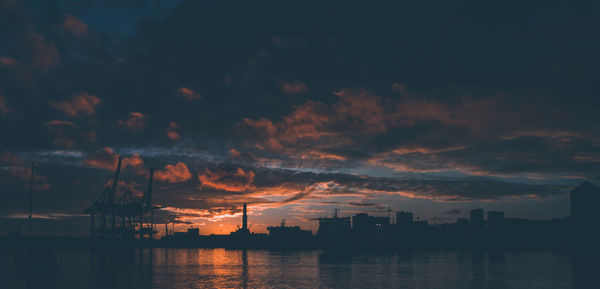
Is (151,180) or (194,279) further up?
(151,180)

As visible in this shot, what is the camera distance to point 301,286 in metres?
62.2

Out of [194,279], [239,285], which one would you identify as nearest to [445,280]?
[239,285]

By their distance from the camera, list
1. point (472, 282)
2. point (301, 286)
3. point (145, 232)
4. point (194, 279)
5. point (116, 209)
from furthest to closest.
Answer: point (145, 232)
point (116, 209)
point (194, 279)
point (472, 282)
point (301, 286)

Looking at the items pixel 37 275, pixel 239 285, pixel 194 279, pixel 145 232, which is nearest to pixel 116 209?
pixel 145 232

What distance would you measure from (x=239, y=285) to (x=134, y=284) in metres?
13.7

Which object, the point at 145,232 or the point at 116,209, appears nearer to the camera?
the point at 116,209

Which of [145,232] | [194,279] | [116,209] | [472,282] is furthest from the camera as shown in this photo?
[145,232]

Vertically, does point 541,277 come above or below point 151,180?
below

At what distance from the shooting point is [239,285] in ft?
208

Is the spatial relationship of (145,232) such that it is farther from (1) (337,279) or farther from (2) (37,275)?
(1) (337,279)

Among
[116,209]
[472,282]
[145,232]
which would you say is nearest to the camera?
[472,282]

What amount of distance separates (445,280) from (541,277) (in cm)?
1801

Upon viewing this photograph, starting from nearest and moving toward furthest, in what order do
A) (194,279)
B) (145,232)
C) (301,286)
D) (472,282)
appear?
(301,286) → (472,282) → (194,279) → (145,232)

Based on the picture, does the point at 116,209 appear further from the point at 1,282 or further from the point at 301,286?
the point at 301,286
